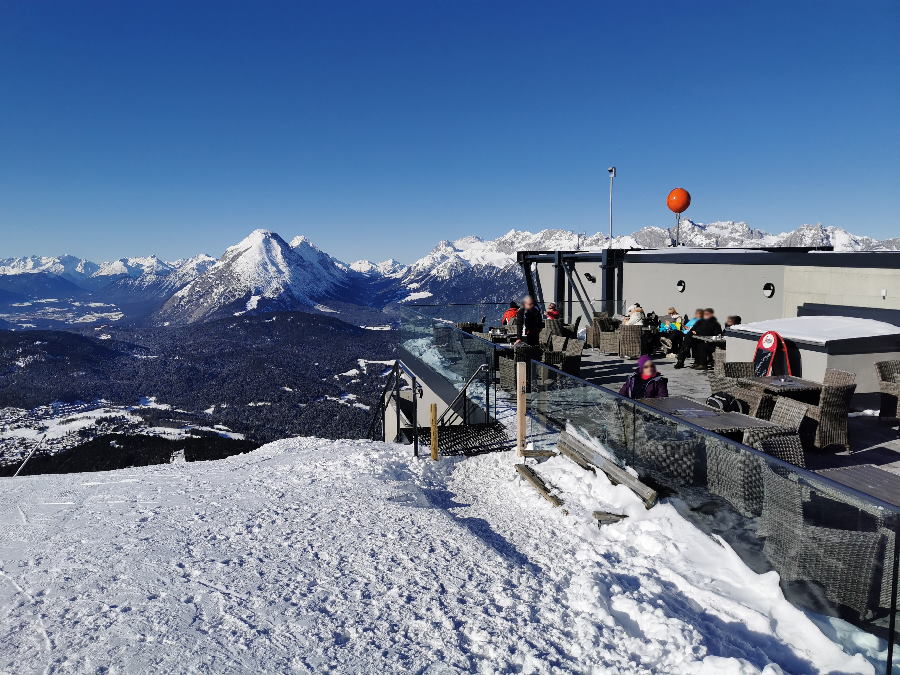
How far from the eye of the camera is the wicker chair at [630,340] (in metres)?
13.0

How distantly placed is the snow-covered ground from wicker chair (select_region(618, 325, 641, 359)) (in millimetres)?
6518

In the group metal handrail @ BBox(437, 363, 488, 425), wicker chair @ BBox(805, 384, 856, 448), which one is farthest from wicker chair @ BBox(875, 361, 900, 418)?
metal handrail @ BBox(437, 363, 488, 425)

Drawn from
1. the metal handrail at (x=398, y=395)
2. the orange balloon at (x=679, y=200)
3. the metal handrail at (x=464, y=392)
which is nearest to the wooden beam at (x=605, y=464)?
the metal handrail at (x=398, y=395)

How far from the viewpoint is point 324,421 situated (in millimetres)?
166875

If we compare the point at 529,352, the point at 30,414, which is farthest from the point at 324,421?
the point at 529,352

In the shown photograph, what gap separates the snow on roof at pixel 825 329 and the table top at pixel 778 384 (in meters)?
1.05

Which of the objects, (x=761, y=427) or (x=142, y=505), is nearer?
(x=761, y=427)

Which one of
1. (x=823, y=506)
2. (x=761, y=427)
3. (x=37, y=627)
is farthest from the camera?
(x=761, y=427)

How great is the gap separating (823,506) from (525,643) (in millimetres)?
2278

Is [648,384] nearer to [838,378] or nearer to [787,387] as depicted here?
[787,387]

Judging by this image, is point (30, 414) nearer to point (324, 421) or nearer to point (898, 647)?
point (324, 421)

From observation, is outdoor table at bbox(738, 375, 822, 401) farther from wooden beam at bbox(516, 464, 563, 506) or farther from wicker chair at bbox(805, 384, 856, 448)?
wooden beam at bbox(516, 464, 563, 506)

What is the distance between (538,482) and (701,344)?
20.9ft

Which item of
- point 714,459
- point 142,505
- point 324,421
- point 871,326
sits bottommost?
point 324,421
